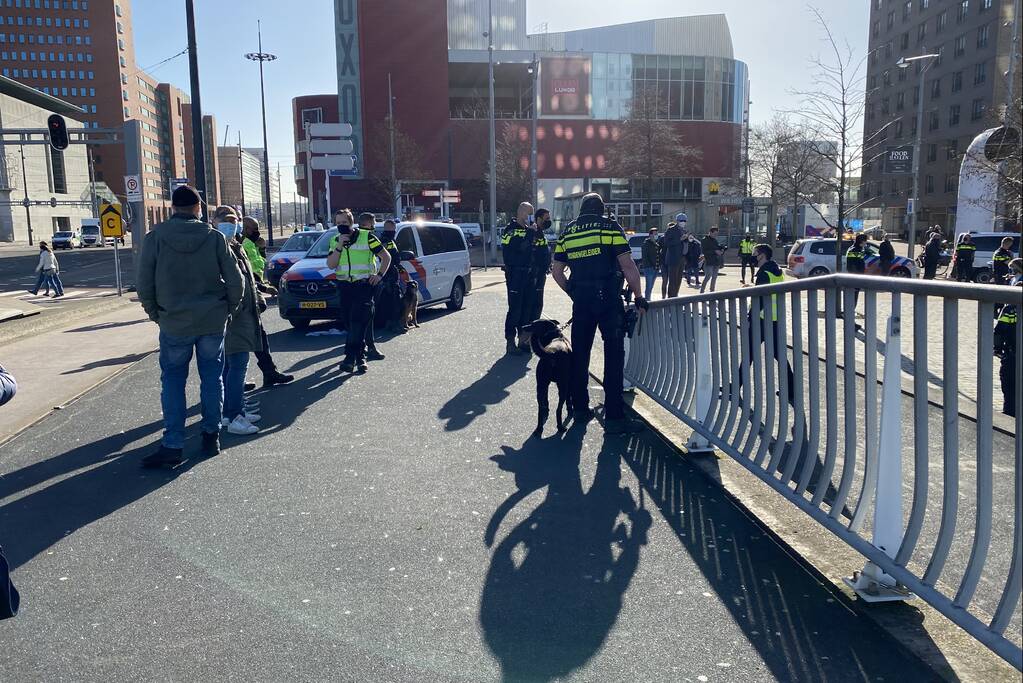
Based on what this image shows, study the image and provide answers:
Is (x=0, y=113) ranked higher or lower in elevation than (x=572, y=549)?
higher

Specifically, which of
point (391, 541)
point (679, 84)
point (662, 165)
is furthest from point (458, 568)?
point (679, 84)

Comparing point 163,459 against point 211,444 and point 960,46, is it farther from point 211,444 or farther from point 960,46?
point 960,46

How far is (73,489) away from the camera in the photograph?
502 cm

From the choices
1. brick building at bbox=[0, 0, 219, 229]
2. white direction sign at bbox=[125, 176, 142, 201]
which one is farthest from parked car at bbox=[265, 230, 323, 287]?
brick building at bbox=[0, 0, 219, 229]

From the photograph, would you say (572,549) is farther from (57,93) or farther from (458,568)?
(57,93)

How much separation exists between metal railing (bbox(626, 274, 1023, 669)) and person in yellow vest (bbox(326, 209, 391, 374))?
14.2 ft

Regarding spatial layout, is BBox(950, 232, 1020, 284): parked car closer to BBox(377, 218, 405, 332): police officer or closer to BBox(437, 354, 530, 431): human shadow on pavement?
BBox(377, 218, 405, 332): police officer

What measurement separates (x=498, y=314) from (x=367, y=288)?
631cm

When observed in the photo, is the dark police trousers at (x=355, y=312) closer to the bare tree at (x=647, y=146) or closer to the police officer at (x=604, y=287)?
the police officer at (x=604, y=287)

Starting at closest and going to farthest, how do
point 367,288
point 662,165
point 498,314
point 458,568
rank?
1. point 458,568
2. point 367,288
3. point 498,314
4. point 662,165

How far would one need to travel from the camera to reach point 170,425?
550 centimetres

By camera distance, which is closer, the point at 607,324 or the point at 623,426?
the point at 623,426

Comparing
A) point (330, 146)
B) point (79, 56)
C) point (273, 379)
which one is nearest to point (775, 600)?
point (273, 379)

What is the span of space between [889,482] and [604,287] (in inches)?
135
